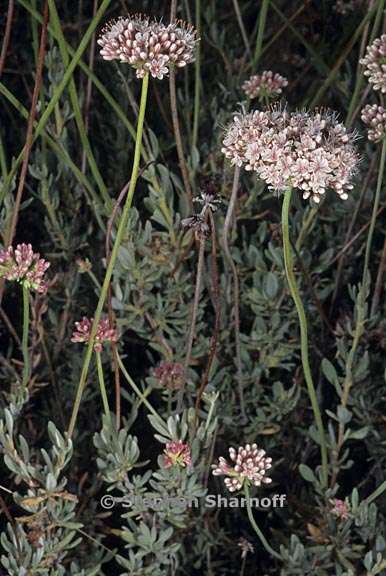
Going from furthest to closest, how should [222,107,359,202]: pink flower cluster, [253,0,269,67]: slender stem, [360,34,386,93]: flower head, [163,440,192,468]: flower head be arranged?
[253,0,269,67]: slender stem < [360,34,386,93]: flower head < [163,440,192,468]: flower head < [222,107,359,202]: pink flower cluster

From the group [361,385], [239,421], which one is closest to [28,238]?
[239,421]

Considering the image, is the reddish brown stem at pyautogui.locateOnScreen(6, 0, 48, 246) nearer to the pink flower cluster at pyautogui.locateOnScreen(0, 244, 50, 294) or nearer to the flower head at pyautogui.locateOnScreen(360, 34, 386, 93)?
the pink flower cluster at pyautogui.locateOnScreen(0, 244, 50, 294)

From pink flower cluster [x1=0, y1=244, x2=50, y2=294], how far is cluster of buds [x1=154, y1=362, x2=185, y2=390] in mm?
203

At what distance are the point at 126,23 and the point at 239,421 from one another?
1.85 ft

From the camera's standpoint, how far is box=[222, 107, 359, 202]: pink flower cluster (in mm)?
919

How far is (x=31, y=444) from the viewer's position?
4.18 ft

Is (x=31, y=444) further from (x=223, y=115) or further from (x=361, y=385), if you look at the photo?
(x=223, y=115)

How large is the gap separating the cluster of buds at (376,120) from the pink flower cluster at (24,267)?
457 mm

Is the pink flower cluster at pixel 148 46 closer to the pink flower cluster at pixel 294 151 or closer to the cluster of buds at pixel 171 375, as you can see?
the pink flower cluster at pixel 294 151

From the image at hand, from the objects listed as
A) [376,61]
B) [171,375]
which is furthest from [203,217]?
[376,61]

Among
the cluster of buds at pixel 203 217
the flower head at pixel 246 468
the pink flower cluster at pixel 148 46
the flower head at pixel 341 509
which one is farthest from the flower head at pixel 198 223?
the flower head at pixel 341 509

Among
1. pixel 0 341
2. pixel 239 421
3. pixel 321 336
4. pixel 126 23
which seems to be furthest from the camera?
pixel 0 341

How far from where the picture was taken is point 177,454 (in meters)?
1.03

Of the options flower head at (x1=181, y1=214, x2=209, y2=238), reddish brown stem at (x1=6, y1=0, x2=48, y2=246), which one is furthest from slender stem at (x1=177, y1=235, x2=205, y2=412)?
reddish brown stem at (x1=6, y1=0, x2=48, y2=246)
